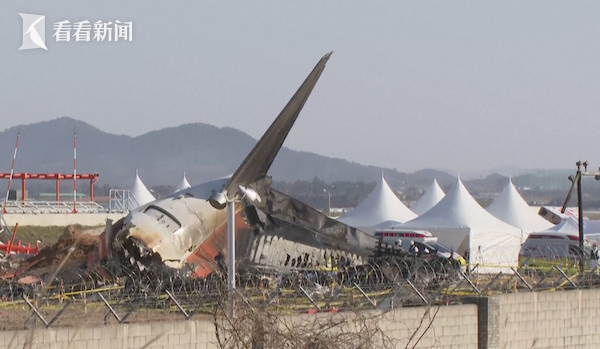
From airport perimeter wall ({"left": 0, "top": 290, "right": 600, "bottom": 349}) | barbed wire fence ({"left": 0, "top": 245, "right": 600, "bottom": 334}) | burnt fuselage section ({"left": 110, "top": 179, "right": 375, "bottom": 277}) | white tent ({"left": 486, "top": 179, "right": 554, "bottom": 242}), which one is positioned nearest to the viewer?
airport perimeter wall ({"left": 0, "top": 290, "right": 600, "bottom": 349})

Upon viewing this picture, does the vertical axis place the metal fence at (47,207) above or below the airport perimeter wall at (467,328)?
above

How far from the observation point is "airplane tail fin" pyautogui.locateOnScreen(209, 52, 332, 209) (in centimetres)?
2231

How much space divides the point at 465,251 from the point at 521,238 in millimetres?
3454

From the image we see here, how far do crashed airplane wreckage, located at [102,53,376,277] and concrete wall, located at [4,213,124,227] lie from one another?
3003cm

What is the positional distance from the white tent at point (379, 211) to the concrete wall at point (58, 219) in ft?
38.9

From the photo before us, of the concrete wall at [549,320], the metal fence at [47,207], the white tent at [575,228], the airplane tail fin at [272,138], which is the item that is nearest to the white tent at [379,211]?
the white tent at [575,228]

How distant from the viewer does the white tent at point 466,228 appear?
38719 millimetres

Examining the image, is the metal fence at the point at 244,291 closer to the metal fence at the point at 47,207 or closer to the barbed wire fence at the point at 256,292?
the barbed wire fence at the point at 256,292

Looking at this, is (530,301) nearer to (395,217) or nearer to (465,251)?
(465,251)

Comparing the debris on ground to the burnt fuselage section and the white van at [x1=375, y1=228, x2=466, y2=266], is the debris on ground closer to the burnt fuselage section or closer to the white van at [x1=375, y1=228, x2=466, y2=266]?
the burnt fuselage section

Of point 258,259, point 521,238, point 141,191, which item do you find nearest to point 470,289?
point 258,259

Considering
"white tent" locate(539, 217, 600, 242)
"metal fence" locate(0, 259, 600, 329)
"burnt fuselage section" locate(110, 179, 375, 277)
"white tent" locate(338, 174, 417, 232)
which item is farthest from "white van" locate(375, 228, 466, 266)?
"white tent" locate(338, 174, 417, 232)

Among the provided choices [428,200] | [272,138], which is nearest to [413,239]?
[272,138]

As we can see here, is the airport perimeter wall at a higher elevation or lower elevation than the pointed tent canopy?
lower
